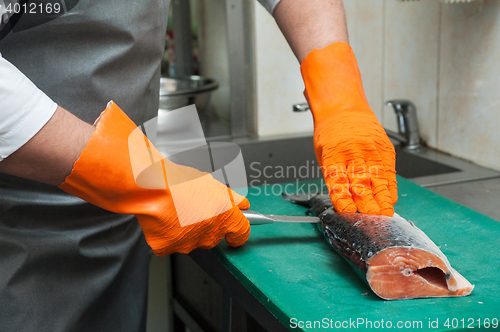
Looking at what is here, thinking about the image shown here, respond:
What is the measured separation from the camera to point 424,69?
1.81 m

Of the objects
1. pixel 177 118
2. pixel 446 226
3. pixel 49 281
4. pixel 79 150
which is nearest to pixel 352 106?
pixel 446 226

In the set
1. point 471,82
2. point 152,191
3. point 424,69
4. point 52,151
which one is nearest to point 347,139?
point 152,191

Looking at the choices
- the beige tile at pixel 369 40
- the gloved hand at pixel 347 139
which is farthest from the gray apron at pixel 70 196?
the beige tile at pixel 369 40

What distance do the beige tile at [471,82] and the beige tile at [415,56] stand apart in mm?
50

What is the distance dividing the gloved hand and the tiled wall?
60 centimetres

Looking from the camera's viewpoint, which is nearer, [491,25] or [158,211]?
[158,211]

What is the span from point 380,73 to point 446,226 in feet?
3.78

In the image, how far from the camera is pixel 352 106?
3.77ft

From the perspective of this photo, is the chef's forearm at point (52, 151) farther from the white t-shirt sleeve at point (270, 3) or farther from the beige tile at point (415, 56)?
the beige tile at point (415, 56)

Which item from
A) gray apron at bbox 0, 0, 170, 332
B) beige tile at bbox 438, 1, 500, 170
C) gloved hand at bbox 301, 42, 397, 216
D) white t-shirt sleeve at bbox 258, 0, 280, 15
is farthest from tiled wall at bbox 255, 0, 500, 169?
gray apron at bbox 0, 0, 170, 332

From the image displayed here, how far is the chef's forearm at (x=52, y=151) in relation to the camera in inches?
29.8

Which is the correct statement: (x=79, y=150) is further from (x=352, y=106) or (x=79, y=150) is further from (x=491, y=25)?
(x=491, y=25)

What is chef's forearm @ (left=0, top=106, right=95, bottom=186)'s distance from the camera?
0.76m

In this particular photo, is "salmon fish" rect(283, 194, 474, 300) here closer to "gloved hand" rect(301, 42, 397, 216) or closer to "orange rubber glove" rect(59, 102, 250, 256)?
"gloved hand" rect(301, 42, 397, 216)
